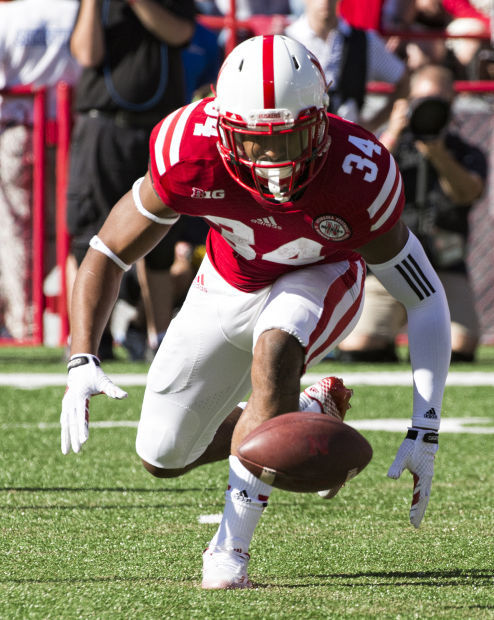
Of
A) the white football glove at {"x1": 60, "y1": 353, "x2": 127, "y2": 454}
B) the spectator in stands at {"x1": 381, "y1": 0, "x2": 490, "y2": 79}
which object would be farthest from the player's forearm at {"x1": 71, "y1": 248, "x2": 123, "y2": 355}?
the spectator in stands at {"x1": 381, "y1": 0, "x2": 490, "y2": 79}

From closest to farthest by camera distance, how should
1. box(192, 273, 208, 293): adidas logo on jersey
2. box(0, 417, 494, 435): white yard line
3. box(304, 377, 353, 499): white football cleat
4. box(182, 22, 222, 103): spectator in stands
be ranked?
box(304, 377, 353, 499): white football cleat < box(192, 273, 208, 293): adidas logo on jersey < box(0, 417, 494, 435): white yard line < box(182, 22, 222, 103): spectator in stands

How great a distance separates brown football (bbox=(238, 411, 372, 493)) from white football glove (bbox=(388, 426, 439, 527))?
0.28 meters

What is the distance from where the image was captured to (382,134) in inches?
268

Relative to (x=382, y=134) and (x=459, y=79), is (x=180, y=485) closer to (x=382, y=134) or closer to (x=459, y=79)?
(x=382, y=134)

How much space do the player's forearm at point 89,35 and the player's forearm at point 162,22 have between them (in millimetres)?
209

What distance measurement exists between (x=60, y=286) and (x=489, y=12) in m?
3.69

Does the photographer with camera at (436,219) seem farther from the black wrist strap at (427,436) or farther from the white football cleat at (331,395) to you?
the black wrist strap at (427,436)

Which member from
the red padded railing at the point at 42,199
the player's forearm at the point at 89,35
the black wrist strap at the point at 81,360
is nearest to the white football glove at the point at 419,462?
the black wrist strap at the point at 81,360

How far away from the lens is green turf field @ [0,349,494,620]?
7.84 feet

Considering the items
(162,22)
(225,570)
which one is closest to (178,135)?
(225,570)

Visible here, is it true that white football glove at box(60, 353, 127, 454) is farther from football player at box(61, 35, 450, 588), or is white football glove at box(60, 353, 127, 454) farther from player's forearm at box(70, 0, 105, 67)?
player's forearm at box(70, 0, 105, 67)

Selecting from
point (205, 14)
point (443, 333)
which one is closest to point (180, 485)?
point (443, 333)

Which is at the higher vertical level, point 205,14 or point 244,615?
point 244,615

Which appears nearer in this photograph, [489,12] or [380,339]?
[380,339]
